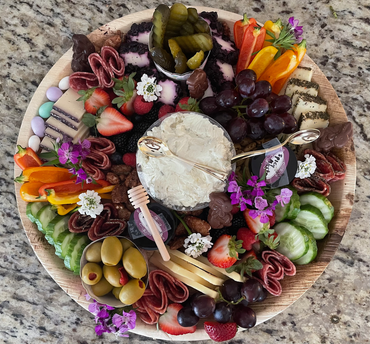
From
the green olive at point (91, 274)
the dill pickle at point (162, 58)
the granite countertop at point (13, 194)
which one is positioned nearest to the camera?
the green olive at point (91, 274)

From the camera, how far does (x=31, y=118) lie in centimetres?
123

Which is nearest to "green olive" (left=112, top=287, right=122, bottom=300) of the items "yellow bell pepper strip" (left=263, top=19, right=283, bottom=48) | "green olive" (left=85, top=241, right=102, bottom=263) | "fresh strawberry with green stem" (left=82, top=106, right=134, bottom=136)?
"green olive" (left=85, top=241, right=102, bottom=263)

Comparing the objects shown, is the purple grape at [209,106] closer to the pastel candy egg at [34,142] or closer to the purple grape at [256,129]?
the purple grape at [256,129]

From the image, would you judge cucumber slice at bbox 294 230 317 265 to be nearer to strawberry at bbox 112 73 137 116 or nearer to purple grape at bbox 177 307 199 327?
purple grape at bbox 177 307 199 327

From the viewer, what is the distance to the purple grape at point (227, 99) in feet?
3.53

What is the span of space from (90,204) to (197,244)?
41 centimetres

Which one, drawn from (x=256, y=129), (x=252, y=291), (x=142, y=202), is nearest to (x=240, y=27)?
(x=256, y=129)

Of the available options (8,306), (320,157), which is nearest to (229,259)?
(320,157)

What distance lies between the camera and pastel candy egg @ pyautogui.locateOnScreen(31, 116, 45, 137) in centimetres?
121

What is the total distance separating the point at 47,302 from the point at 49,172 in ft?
2.11

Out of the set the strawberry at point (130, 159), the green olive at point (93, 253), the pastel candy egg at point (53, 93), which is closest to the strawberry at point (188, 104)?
the strawberry at point (130, 159)

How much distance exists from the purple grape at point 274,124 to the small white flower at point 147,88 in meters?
0.42

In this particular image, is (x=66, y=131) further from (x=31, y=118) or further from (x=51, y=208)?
(x=51, y=208)

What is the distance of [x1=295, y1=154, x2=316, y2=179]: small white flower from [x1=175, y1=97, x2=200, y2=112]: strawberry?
43 centimetres
